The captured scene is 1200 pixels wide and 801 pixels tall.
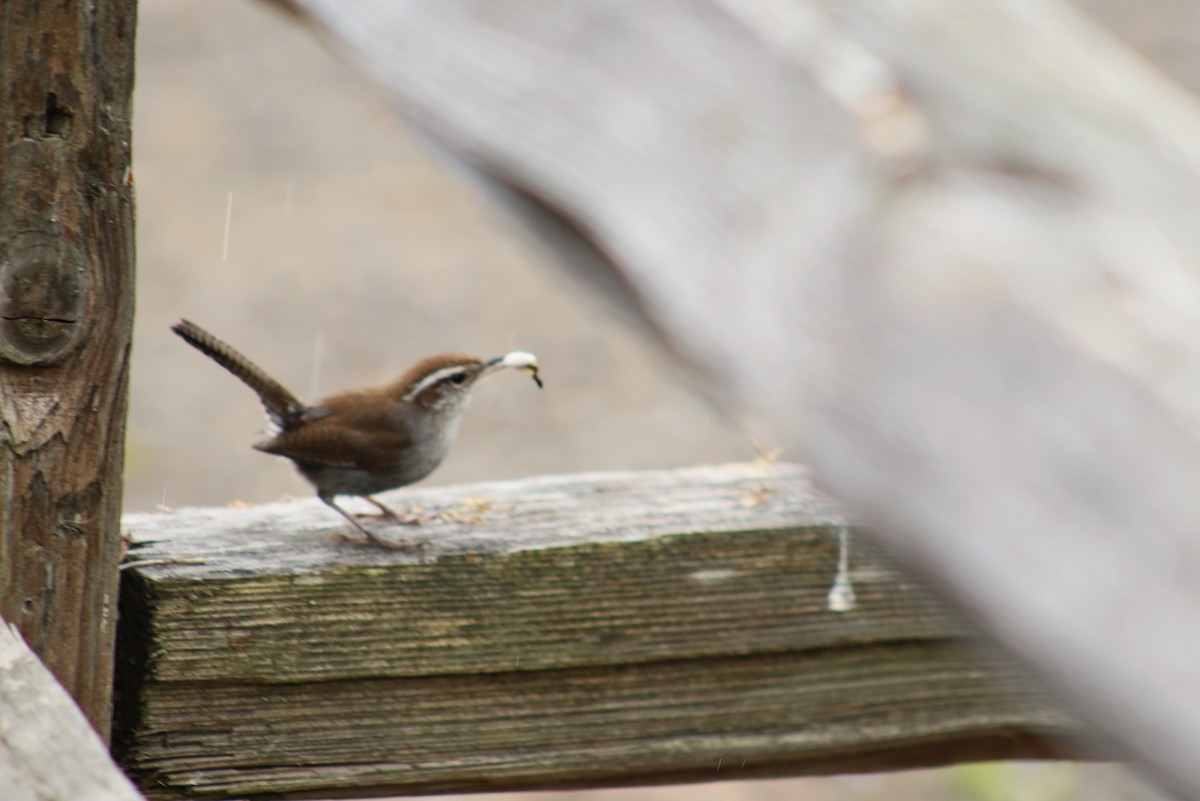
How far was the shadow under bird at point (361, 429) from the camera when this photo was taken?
9.07 feet

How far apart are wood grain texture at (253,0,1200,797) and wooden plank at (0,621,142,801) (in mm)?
641

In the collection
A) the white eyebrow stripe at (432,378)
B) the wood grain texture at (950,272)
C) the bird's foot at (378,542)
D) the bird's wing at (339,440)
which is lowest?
the bird's foot at (378,542)

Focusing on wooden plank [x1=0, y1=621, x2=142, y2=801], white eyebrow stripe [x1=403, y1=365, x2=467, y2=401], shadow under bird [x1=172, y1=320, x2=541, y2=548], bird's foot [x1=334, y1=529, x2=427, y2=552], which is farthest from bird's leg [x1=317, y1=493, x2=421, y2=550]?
white eyebrow stripe [x1=403, y1=365, x2=467, y2=401]

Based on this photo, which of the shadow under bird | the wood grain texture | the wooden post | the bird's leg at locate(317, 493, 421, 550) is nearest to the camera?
the wood grain texture

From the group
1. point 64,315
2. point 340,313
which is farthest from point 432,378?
point 340,313

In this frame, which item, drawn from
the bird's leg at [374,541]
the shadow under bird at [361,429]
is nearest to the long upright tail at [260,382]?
the shadow under bird at [361,429]

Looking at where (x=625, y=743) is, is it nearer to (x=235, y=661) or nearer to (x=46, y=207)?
(x=235, y=661)

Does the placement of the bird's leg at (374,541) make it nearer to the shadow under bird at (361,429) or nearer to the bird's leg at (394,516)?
the bird's leg at (394,516)

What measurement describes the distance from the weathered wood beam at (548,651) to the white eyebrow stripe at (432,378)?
2.11 ft

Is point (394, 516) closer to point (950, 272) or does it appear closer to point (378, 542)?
point (378, 542)

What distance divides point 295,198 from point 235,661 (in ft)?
28.2

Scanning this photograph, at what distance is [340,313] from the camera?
8.88 meters

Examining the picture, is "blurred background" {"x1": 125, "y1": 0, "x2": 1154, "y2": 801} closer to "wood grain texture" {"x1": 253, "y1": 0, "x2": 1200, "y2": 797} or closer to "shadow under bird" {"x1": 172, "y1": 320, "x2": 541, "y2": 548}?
"shadow under bird" {"x1": 172, "y1": 320, "x2": 541, "y2": 548}

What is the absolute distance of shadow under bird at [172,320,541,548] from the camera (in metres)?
2.76
